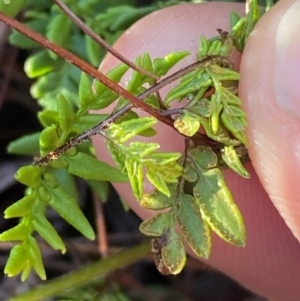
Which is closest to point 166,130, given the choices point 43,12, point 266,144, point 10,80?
point 266,144

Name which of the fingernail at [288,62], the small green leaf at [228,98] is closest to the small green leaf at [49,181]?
the small green leaf at [228,98]

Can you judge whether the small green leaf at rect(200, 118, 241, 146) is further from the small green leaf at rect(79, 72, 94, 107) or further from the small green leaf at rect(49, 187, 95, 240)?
the small green leaf at rect(49, 187, 95, 240)

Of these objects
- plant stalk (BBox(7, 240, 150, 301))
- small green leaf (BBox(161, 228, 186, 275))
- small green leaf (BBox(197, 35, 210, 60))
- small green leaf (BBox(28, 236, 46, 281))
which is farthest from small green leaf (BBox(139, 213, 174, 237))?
plant stalk (BBox(7, 240, 150, 301))

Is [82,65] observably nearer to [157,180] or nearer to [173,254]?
[157,180]

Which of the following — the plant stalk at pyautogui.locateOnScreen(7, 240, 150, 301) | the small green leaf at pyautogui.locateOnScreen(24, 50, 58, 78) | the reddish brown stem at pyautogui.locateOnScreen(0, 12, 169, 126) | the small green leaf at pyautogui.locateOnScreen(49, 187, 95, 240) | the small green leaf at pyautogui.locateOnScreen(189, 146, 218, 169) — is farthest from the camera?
the small green leaf at pyautogui.locateOnScreen(24, 50, 58, 78)

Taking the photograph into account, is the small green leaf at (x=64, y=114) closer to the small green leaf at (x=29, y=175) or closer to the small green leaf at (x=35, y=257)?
the small green leaf at (x=29, y=175)

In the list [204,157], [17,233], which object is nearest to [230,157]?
[204,157]
